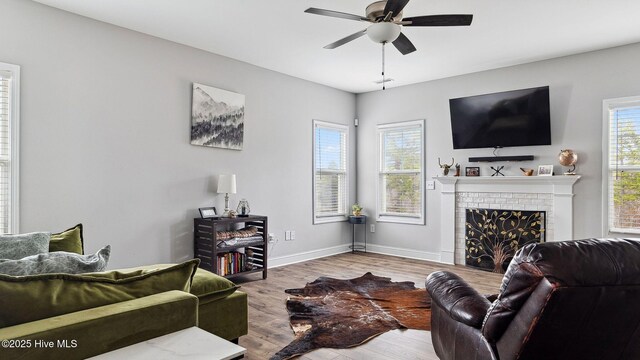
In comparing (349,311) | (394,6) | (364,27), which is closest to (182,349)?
(349,311)

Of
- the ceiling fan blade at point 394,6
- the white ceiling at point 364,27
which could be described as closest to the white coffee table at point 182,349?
the ceiling fan blade at point 394,6

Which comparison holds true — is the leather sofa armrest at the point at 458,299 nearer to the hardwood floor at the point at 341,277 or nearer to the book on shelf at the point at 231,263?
the hardwood floor at the point at 341,277

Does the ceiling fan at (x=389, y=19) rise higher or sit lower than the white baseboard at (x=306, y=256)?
higher

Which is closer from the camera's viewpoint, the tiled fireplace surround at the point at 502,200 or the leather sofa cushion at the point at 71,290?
the leather sofa cushion at the point at 71,290

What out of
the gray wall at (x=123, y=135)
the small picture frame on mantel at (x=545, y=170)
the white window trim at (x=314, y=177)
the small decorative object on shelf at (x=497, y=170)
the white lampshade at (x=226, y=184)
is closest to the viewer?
the gray wall at (x=123, y=135)

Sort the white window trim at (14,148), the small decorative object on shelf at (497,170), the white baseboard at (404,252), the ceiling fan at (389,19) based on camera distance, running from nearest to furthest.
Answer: the ceiling fan at (389,19) < the white window trim at (14,148) < the small decorative object on shelf at (497,170) < the white baseboard at (404,252)

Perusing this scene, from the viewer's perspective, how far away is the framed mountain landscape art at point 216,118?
4473 millimetres

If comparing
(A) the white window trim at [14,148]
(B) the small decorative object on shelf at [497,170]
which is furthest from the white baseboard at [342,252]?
(A) the white window trim at [14,148]

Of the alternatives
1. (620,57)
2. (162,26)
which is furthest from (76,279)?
(620,57)

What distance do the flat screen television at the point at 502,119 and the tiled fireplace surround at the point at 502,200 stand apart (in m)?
0.49

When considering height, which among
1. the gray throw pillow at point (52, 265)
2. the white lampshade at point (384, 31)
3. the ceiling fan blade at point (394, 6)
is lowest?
the gray throw pillow at point (52, 265)

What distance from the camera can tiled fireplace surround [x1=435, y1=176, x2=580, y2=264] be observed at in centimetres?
466

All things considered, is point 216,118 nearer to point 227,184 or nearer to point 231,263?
point 227,184

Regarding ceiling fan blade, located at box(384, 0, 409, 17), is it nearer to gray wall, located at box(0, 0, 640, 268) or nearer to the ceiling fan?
the ceiling fan
